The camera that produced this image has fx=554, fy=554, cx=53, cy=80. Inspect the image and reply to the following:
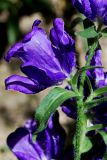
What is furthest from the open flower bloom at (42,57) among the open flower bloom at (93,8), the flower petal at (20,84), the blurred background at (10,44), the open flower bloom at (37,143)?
the blurred background at (10,44)

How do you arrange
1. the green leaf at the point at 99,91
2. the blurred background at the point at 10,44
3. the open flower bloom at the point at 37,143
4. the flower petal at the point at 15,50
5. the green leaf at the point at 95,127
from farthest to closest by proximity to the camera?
1. the blurred background at the point at 10,44
2. the open flower bloom at the point at 37,143
3. the green leaf at the point at 95,127
4. the green leaf at the point at 99,91
5. the flower petal at the point at 15,50

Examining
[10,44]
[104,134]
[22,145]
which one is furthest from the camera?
[10,44]

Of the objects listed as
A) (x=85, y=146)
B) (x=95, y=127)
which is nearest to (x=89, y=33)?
(x=95, y=127)

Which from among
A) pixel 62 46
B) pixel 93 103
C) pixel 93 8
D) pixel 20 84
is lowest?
pixel 93 103

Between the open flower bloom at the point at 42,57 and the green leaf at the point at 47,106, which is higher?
the open flower bloom at the point at 42,57

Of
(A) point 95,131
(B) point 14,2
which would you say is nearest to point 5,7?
(B) point 14,2

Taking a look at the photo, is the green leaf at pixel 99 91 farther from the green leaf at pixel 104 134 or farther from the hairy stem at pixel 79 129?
the green leaf at pixel 104 134

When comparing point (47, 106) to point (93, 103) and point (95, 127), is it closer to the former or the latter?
point (93, 103)
